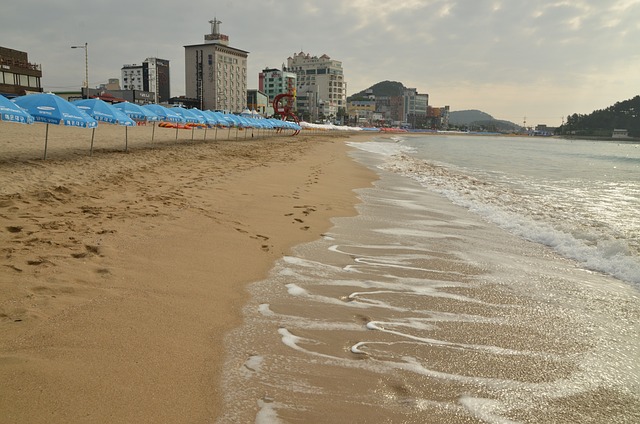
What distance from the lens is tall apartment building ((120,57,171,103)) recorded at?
134750mm

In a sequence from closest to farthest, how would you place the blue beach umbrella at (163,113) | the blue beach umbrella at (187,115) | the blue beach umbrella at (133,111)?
Answer: the blue beach umbrella at (133,111) → the blue beach umbrella at (163,113) → the blue beach umbrella at (187,115)

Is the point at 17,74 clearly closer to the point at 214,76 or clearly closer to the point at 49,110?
the point at 49,110

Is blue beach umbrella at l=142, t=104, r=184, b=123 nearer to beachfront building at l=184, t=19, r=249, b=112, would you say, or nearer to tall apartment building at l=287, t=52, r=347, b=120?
beachfront building at l=184, t=19, r=249, b=112

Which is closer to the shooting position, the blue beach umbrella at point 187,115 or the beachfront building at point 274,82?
the blue beach umbrella at point 187,115

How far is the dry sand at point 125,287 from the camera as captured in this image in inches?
92.2

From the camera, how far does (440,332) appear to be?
3500mm

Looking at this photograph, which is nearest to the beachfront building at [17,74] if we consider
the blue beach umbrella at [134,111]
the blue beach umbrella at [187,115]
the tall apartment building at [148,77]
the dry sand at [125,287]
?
the blue beach umbrella at [187,115]

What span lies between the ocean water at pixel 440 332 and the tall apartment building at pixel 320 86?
149 metres

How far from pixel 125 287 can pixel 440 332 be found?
2909mm

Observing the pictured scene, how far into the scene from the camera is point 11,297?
3287 mm

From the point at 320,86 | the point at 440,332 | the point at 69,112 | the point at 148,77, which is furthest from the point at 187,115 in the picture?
the point at 320,86

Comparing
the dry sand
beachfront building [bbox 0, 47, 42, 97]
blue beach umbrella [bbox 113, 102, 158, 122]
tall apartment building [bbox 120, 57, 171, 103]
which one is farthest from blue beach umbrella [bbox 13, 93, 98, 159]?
tall apartment building [bbox 120, 57, 171, 103]

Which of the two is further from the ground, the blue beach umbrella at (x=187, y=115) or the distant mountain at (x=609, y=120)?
the distant mountain at (x=609, y=120)

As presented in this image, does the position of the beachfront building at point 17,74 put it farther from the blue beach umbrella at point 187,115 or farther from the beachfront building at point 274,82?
the beachfront building at point 274,82
